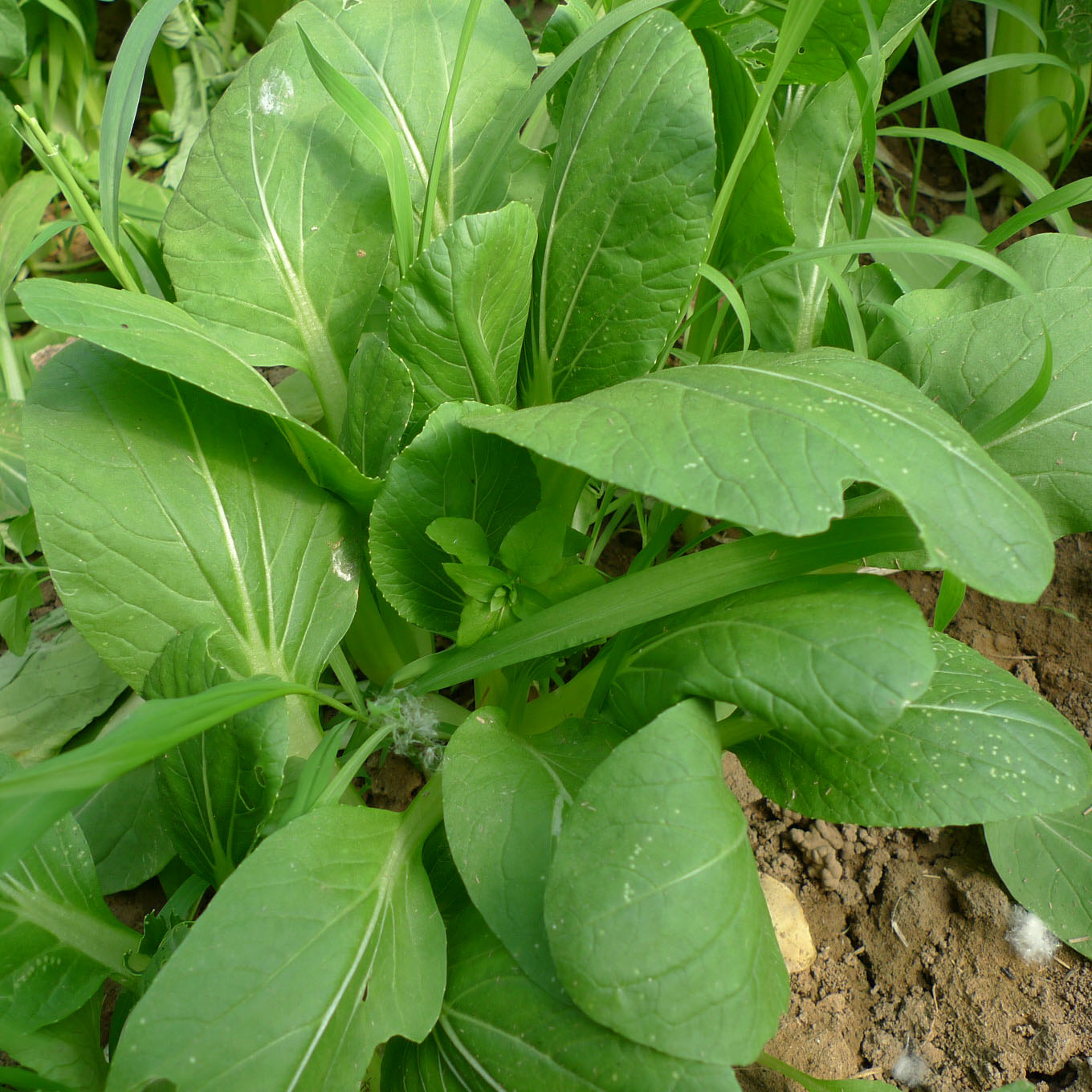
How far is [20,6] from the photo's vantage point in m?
1.93

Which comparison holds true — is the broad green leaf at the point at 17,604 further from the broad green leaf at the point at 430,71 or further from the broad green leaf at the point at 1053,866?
the broad green leaf at the point at 1053,866

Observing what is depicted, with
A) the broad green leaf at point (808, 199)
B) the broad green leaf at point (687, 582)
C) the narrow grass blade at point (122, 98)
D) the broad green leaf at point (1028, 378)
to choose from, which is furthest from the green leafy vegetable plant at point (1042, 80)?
the narrow grass blade at point (122, 98)

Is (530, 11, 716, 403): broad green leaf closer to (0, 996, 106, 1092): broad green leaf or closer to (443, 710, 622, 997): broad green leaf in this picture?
(443, 710, 622, 997): broad green leaf

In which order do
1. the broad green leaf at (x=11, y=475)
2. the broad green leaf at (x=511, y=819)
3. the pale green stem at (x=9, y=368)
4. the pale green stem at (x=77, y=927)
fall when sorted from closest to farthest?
the broad green leaf at (x=511, y=819) < the pale green stem at (x=77, y=927) < the broad green leaf at (x=11, y=475) < the pale green stem at (x=9, y=368)

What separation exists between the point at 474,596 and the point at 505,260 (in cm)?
32

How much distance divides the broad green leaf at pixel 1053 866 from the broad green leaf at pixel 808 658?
0.41 m

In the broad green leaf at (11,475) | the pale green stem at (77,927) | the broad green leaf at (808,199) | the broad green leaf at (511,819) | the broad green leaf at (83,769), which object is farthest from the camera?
the broad green leaf at (11,475)

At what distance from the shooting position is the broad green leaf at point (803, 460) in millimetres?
582

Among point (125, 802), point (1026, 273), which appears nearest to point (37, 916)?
point (125, 802)

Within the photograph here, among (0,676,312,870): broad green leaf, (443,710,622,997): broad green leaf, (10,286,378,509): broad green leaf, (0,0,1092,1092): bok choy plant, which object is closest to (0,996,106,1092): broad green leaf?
(0,0,1092,1092): bok choy plant

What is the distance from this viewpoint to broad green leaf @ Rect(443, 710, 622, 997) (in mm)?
666

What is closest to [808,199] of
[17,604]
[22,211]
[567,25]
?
[567,25]

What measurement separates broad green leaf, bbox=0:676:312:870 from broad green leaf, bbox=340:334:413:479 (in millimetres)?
340

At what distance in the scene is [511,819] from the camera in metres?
0.71
